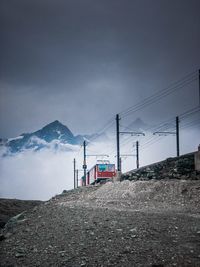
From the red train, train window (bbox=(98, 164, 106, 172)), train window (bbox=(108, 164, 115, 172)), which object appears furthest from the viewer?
train window (bbox=(108, 164, 115, 172))

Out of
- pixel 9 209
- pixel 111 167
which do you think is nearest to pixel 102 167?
pixel 111 167

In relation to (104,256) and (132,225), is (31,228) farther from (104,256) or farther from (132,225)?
(104,256)

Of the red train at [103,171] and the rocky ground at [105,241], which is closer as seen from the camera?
the rocky ground at [105,241]

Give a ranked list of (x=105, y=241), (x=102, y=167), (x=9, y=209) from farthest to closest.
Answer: (x=102, y=167), (x=9, y=209), (x=105, y=241)

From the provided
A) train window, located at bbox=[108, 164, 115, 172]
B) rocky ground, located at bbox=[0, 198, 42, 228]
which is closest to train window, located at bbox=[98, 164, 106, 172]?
train window, located at bbox=[108, 164, 115, 172]

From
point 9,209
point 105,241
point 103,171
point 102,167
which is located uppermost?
point 102,167

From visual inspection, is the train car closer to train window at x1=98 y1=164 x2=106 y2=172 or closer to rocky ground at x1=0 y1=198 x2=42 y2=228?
train window at x1=98 y1=164 x2=106 y2=172

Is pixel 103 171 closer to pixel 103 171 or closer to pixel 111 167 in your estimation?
pixel 103 171

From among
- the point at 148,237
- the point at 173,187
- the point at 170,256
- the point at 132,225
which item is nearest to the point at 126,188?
the point at 173,187

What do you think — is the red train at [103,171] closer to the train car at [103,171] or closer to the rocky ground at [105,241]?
the train car at [103,171]

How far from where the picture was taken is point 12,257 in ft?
30.3

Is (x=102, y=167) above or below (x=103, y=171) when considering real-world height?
above

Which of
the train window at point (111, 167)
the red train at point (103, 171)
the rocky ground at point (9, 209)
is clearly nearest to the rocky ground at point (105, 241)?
the rocky ground at point (9, 209)

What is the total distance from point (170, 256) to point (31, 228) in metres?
7.03
